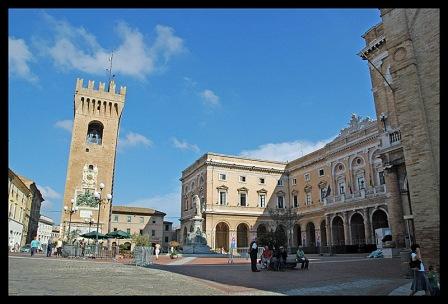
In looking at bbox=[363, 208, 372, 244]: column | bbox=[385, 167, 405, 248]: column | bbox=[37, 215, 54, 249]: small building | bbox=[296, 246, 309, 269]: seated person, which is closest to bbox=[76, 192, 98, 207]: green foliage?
bbox=[363, 208, 372, 244]: column

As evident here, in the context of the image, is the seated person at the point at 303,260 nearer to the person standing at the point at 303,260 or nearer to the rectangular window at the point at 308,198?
the person standing at the point at 303,260

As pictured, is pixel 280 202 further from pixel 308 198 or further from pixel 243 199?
pixel 243 199

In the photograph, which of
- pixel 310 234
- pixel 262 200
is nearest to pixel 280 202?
pixel 262 200

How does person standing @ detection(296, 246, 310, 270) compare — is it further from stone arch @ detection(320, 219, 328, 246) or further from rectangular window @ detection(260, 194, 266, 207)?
rectangular window @ detection(260, 194, 266, 207)

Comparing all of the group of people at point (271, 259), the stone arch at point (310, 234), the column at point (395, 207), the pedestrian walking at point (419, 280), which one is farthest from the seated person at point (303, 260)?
the stone arch at point (310, 234)

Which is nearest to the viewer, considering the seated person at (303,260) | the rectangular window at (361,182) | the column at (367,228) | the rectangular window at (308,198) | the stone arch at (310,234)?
the seated person at (303,260)

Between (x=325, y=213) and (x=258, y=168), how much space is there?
1420 centimetres

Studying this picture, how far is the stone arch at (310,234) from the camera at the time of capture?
166ft

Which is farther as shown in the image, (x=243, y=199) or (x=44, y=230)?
(x=44, y=230)

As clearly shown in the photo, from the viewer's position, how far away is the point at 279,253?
16.8 meters

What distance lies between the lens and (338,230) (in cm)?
4459

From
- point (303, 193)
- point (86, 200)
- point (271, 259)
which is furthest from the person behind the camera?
point (303, 193)

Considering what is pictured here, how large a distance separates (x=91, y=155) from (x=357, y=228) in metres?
34.2
